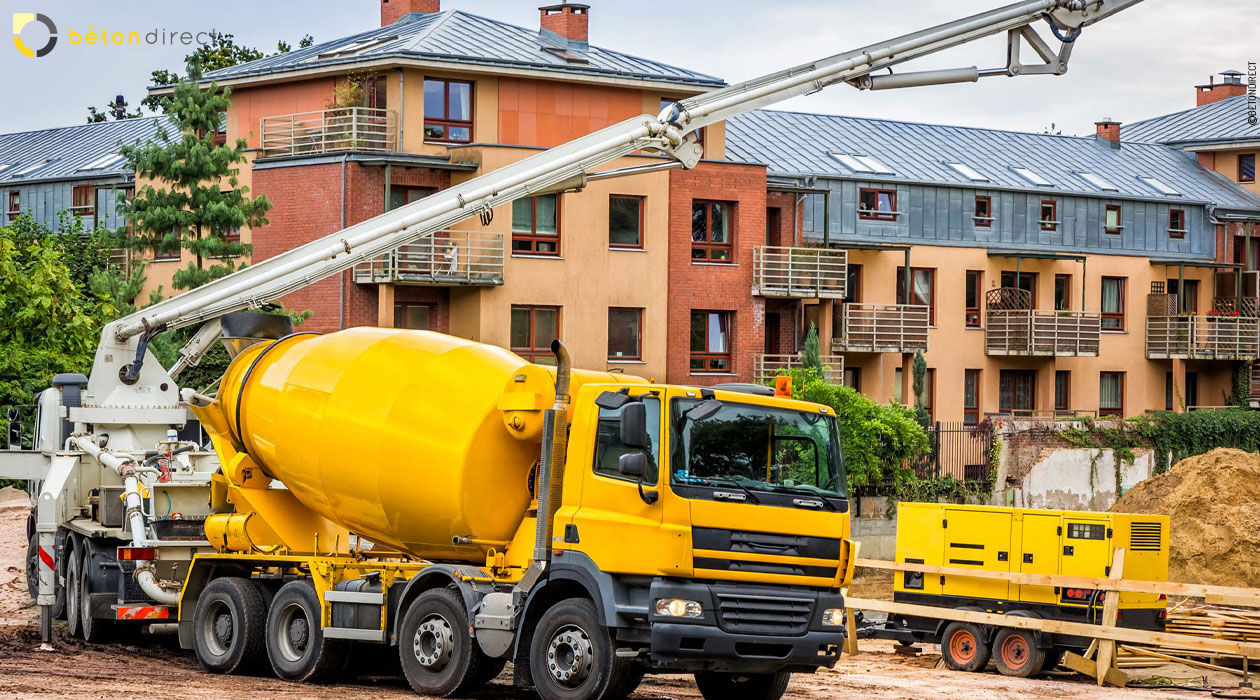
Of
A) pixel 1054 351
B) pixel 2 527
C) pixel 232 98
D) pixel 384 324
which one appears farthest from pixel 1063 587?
pixel 1054 351

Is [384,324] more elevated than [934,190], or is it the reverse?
[934,190]

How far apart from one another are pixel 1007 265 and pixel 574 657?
47045mm

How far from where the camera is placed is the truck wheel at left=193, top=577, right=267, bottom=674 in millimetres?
18641

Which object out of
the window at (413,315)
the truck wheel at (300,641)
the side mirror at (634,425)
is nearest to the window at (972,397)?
the window at (413,315)

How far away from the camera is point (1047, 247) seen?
6162 centimetres

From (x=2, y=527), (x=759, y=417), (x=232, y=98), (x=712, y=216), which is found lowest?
(x=2, y=527)

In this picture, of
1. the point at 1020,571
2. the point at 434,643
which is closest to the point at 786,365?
the point at 1020,571

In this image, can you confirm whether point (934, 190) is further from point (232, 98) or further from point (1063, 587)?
point (1063, 587)

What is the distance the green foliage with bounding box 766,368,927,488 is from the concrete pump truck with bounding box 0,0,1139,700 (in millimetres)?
24538

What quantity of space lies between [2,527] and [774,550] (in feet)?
80.6

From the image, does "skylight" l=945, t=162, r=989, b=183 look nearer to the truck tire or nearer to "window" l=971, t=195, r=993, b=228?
"window" l=971, t=195, r=993, b=228

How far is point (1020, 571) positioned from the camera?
22.8 m

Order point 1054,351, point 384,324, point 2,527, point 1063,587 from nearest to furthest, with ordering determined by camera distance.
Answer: point 1063,587 → point 2,527 → point 384,324 → point 1054,351

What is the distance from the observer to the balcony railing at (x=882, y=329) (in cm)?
5406
